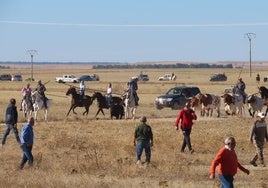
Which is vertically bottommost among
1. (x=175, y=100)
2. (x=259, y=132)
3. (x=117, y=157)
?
(x=117, y=157)

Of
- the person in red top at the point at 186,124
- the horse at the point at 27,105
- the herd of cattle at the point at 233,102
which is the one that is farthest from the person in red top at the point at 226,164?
the horse at the point at 27,105

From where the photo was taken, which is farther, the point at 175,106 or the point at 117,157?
the point at 175,106

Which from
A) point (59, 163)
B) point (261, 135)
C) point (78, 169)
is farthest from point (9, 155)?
Answer: point (261, 135)

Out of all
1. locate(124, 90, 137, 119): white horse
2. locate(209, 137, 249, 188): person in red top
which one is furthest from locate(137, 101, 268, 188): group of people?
locate(124, 90, 137, 119): white horse

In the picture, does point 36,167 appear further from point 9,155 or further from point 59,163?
point 9,155

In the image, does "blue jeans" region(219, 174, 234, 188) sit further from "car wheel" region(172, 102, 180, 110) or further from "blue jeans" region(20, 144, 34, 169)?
"car wheel" region(172, 102, 180, 110)

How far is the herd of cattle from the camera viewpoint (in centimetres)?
4291

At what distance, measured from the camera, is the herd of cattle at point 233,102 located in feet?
141

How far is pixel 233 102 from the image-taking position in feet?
143

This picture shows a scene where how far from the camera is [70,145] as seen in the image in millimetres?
28766

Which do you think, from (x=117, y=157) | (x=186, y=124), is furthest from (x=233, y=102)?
(x=117, y=157)

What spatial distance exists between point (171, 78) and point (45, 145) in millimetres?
108344

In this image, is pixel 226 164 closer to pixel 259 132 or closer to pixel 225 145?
pixel 225 145

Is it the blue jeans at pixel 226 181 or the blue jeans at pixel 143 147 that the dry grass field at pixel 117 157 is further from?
the blue jeans at pixel 226 181
